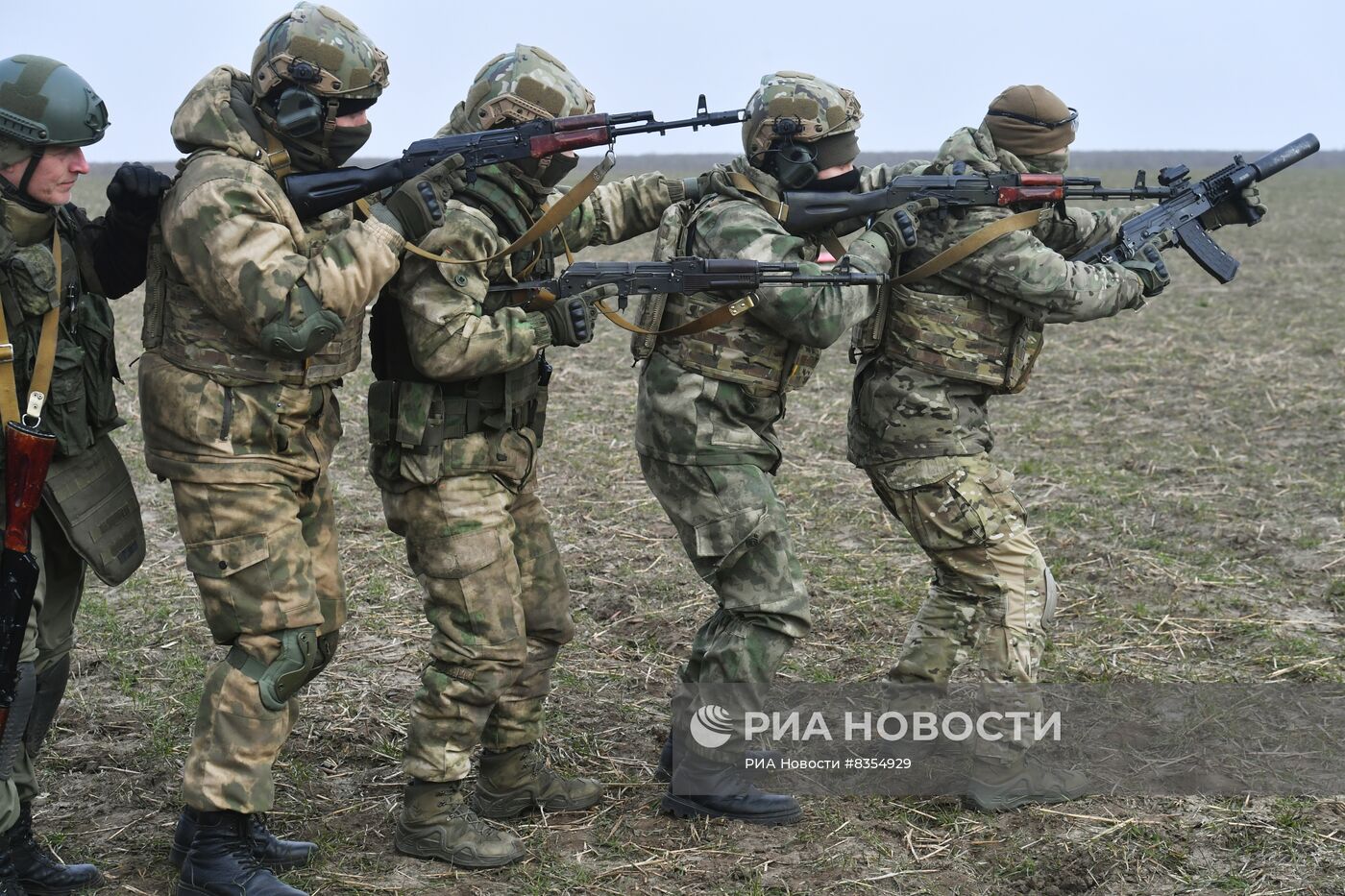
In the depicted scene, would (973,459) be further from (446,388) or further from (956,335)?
(446,388)

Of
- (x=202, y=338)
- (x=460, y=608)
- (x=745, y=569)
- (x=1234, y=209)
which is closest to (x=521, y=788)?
(x=460, y=608)

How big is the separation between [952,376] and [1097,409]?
265 inches

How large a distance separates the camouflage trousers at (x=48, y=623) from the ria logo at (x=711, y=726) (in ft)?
7.39

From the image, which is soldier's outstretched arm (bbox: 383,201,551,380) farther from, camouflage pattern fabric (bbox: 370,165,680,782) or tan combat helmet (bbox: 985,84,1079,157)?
tan combat helmet (bbox: 985,84,1079,157)

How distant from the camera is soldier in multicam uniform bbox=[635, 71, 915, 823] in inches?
201

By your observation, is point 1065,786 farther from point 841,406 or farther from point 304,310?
point 841,406

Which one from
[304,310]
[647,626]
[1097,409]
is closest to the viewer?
[304,310]

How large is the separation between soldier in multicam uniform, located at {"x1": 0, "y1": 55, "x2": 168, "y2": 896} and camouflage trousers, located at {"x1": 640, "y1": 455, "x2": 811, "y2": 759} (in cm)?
200

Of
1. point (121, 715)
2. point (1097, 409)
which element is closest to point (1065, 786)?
point (121, 715)

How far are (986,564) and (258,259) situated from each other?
9.66 ft

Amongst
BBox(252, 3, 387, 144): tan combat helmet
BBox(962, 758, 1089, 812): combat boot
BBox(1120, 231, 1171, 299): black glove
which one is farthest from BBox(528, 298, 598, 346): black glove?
BBox(1120, 231, 1171, 299): black glove

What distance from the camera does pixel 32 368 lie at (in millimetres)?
4359

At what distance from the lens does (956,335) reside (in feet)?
18.1

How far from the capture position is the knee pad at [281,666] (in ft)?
14.6
